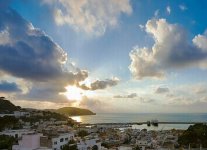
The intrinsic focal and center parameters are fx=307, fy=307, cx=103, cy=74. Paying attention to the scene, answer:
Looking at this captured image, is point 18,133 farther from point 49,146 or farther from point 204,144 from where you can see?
point 204,144

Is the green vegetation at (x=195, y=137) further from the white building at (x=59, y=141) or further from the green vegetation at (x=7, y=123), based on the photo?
the green vegetation at (x=7, y=123)

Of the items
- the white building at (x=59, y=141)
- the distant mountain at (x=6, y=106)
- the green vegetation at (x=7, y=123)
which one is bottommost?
the white building at (x=59, y=141)

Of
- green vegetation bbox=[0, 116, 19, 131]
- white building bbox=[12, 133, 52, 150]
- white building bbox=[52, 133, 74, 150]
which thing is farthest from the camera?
green vegetation bbox=[0, 116, 19, 131]

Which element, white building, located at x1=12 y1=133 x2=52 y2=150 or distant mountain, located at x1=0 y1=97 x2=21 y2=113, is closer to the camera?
white building, located at x1=12 y1=133 x2=52 y2=150

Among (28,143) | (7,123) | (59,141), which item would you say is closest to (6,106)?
(7,123)

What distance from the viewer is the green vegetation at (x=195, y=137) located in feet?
121

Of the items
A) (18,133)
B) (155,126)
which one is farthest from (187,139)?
(155,126)

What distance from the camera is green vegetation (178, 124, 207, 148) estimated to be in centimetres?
3682

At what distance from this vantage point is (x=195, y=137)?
37.9 metres

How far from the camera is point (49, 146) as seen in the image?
107 ft

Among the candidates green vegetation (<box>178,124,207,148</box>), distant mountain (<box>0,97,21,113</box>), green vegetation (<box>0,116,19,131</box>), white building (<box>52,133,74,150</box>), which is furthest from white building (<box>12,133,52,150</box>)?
distant mountain (<box>0,97,21,113</box>)

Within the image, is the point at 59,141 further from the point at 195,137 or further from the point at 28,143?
the point at 195,137

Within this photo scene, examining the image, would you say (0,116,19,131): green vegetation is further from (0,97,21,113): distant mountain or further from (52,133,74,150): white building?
(0,97,21,113): distant mountain

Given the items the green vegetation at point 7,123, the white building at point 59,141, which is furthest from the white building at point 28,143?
the green vegetation at point 7,123
